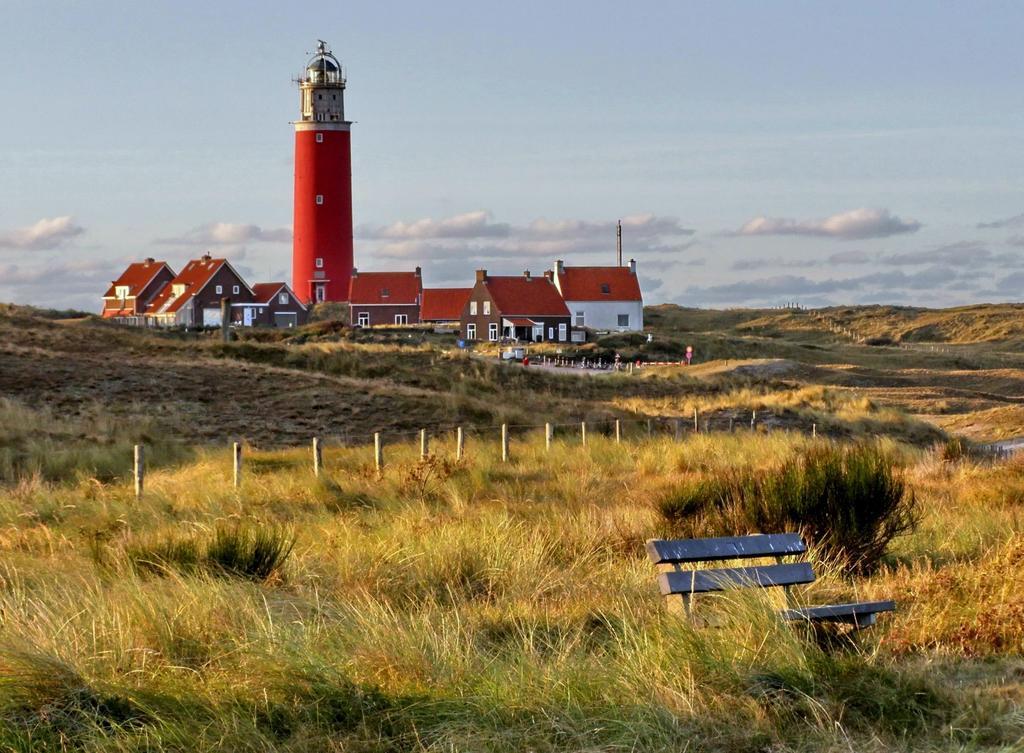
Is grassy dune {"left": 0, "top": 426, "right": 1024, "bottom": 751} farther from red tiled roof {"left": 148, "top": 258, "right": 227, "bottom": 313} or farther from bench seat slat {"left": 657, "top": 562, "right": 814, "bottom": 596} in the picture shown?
red tiled roof {"left": 148, "top": 258, "right": 227, "bottom": 313}

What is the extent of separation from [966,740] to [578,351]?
179 ft

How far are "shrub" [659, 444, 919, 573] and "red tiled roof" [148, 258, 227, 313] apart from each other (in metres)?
66.0

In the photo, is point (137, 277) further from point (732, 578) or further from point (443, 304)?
point (732, 578)

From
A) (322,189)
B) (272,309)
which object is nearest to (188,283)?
(272,309)

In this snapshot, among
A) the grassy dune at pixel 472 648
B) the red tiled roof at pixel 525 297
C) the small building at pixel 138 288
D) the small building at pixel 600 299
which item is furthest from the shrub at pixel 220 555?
the small building at pixel 138 288

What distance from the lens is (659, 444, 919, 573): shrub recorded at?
34.1 feet

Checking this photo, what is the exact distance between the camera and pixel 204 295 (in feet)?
243

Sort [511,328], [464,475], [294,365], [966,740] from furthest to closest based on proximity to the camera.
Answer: [511,328], [294,365], [464,475], [966,740]

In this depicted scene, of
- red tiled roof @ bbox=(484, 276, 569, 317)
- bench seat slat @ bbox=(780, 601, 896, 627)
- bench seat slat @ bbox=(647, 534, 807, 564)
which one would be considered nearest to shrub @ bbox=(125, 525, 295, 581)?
bench seat slat @ bbox=(647, 534, 807, 564)

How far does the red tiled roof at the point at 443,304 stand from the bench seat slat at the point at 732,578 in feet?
233

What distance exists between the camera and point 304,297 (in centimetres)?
7650

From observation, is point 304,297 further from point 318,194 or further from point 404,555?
point 404,555

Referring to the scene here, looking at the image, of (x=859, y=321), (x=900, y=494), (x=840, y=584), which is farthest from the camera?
(x=859, y=321)

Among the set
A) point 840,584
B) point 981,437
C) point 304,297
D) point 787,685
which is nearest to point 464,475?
point 840,584
